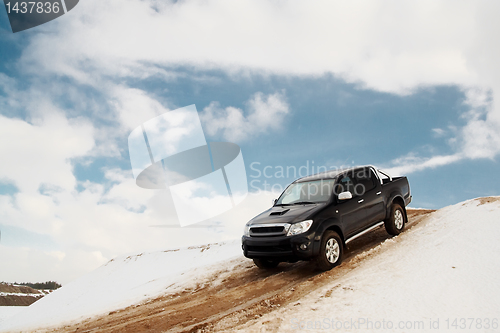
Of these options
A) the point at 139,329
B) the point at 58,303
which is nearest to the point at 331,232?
the point at 139,329

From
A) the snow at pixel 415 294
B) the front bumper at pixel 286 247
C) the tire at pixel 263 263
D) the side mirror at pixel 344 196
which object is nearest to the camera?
the snow at pixel 415 294

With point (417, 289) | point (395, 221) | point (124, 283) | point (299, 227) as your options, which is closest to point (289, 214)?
point (299, 227)

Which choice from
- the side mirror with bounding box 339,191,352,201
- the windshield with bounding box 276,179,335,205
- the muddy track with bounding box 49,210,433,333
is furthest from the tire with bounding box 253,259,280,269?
the side mirror with bounding box 339,191,352,201

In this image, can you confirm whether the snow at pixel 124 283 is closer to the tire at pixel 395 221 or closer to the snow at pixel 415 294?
the snow at pixel 415 294

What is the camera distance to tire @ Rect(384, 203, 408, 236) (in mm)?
7855

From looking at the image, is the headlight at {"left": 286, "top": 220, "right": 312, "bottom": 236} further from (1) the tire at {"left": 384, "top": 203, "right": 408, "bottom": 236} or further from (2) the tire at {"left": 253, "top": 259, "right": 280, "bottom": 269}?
(1) the tire at {"left": 384, "top": 203, "right": 408, "bottom": 236}

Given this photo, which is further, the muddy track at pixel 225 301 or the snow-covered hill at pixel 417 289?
the muddy track at pixel 225 301

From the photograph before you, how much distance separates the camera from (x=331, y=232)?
6172mm

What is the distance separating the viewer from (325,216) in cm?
615

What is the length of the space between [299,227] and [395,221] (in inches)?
140

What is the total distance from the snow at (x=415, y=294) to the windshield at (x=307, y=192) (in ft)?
5.29

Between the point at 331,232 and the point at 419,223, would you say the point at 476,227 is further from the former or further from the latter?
the point at 331,232

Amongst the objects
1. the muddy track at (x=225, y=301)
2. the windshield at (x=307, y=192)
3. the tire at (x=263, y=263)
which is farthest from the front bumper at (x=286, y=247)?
the windshield at (x=307, y=192)

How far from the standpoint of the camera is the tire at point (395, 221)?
7.86 m
